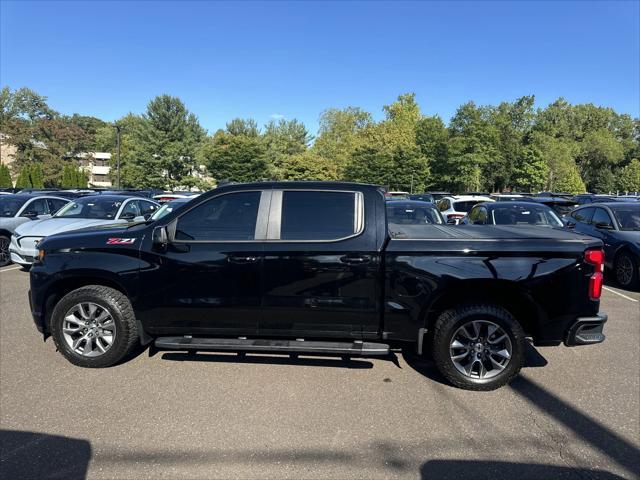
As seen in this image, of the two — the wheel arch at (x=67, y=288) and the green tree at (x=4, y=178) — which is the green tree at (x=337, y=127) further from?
the wheel arch at (x=67, y=288)

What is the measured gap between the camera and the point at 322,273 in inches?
156

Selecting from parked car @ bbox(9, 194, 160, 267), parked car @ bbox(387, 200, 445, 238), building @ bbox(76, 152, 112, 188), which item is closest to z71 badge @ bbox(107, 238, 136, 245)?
parked car @ bbox(9, 194, 160, 267)

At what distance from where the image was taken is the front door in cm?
406

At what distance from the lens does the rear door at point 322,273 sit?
3941 millimetres

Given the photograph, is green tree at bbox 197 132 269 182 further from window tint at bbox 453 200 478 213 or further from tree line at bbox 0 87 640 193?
window tint at bbox 453 200 478 213

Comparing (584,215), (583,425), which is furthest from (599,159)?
(583,425)

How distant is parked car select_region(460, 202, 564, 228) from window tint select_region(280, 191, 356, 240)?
20.4ft

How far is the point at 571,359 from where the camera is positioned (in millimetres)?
4855

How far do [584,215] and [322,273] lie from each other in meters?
8.93

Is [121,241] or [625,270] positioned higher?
[121,241]

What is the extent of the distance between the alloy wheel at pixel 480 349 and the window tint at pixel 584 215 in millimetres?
7599

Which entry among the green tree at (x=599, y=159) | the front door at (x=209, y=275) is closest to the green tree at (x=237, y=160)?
the front door at (x=209, y=275)

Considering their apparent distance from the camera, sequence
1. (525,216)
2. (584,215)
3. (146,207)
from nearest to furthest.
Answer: (525,216), (584,215), (146,207)

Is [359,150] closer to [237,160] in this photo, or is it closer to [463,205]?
[237,160]
